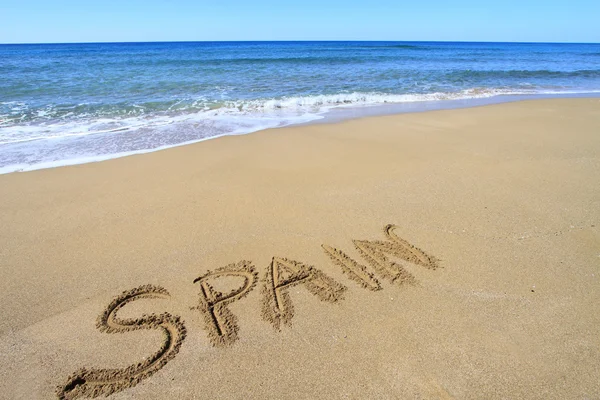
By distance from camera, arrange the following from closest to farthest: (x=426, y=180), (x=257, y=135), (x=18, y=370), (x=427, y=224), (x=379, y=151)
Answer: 1. (x=18, y=370)
2. (x=427, y=224)
3. (x=426, y=180)
4. (x=379, y=151)
5. (x=257, y=135)

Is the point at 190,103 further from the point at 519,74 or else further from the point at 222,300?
the point at 519,74

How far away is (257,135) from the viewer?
22.7 ft

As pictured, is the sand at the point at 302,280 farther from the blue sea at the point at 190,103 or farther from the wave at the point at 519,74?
the wave at the point at 519,74

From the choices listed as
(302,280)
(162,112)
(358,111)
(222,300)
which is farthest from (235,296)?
(162,112)

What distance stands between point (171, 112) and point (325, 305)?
322 inches

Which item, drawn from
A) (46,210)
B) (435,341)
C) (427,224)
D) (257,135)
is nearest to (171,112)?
(257,135)

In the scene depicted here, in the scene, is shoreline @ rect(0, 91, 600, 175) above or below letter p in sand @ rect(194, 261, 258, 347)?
above

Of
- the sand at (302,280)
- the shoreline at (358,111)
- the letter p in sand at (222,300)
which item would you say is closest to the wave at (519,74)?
the shoreline at (358,111)

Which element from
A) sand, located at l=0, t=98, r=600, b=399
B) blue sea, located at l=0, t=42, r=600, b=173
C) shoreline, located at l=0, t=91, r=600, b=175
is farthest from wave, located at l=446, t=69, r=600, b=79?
sand, located at l=0, t=98, r=600, b=399

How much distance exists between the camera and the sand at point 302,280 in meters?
2.10

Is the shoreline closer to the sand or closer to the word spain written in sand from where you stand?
the sand

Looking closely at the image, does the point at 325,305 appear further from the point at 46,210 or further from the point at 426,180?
the point at 46,210

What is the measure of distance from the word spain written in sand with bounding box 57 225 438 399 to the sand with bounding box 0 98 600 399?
0.04ft

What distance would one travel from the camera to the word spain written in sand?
209cm
